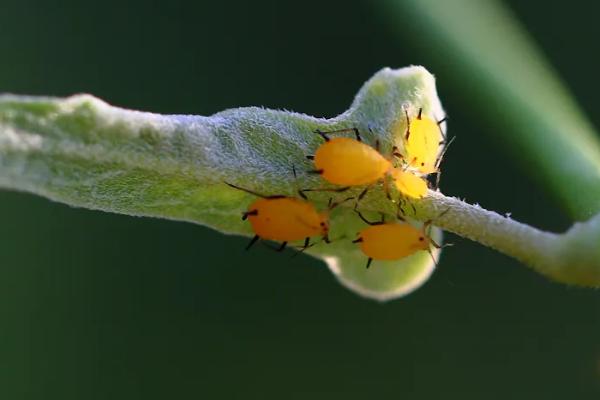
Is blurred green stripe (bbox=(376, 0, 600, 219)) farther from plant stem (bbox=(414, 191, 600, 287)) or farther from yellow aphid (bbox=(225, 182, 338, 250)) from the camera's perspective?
yellow aphid (bbox=(225, 182, 338, 250))

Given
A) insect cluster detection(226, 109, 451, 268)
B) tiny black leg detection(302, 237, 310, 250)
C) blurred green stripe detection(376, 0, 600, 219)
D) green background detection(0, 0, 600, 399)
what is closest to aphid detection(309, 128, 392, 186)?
insect cluster detection(226, 109, 451, 268)

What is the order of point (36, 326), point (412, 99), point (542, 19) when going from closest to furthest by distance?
point (412, 99), point (36, 326), point (542, 19)

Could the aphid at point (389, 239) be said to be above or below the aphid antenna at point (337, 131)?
below

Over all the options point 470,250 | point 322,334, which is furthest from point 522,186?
point 322,334

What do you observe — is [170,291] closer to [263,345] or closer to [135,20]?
[263,345]

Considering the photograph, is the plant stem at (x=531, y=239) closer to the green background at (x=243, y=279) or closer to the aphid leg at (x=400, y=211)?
the aphid leg at (x=400, y=211)

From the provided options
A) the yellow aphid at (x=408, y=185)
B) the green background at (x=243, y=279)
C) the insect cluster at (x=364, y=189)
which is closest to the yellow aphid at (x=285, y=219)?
the insect cluster at (x=364, y=189)
